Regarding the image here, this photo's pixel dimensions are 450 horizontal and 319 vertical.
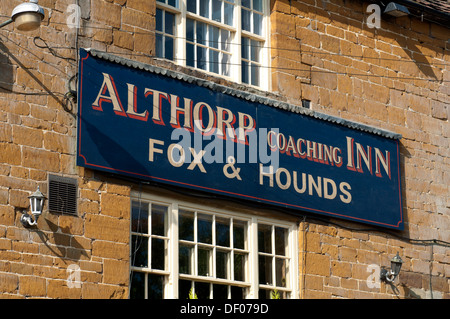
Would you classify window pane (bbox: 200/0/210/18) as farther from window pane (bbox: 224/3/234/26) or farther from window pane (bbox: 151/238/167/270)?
window pane (bbox: 151/238/167/270)

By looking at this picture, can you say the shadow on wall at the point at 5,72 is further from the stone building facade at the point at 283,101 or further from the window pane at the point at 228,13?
the window pane at the point at 228,13

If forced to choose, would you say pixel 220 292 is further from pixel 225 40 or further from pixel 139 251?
pixel 225 40

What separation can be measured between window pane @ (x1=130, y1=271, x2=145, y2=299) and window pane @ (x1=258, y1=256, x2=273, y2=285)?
6.36ft

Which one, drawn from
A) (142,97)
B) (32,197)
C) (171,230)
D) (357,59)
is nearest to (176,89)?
(142,97)

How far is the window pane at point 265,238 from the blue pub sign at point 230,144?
401 millimetres

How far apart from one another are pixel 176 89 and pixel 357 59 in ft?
12.5

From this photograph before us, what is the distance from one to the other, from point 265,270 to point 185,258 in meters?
1.38

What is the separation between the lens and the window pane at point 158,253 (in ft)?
40.3

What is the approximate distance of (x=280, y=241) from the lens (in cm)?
1369

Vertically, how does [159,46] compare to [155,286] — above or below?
above

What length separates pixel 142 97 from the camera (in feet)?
41.2

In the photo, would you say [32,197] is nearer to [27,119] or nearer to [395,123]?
[27,119]

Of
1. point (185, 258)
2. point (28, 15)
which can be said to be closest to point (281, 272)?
point (185, 258)

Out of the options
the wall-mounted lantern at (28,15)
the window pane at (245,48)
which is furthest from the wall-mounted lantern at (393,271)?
the wall-mounted lantern at (28,15)
